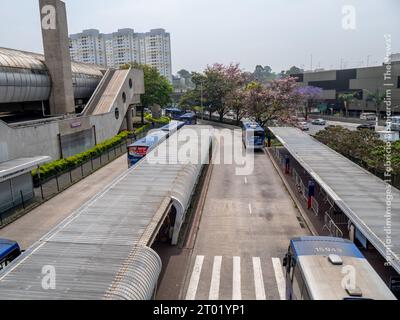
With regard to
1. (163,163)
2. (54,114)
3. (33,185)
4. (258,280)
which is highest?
(54,114)

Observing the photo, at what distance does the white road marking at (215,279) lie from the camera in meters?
14.2

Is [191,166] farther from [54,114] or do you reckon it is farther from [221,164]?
[54,114]

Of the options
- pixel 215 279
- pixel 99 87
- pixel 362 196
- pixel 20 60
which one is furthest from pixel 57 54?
pixel 362 196

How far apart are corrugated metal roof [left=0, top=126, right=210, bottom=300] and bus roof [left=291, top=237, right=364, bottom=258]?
5041 millimetres

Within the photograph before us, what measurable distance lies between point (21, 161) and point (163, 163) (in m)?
9.98

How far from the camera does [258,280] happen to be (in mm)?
15211

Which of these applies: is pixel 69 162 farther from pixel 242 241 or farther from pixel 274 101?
pixel 274 101

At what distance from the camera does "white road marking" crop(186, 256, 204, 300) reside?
46.8 ft

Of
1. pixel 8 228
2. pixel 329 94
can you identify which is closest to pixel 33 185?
pixel 8 228

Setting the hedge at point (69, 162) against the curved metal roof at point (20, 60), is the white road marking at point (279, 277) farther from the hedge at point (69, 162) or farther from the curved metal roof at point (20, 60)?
the curved metal roof at point (20, 60)

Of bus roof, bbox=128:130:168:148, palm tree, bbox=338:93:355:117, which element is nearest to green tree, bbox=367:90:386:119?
palm tree, bbox=338:93:355:117

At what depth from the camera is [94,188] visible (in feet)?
93.0

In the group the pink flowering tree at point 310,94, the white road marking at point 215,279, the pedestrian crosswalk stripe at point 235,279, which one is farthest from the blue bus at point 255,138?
the pink flowering tree at point 310,94

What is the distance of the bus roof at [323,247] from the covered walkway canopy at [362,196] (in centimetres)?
101
